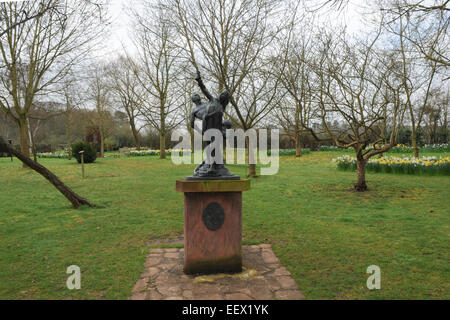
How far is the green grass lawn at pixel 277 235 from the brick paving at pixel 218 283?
143mm

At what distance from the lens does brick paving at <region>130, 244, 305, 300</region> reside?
3.22 meters

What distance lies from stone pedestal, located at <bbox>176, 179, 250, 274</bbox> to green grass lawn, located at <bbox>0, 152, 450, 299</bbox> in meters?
0.72

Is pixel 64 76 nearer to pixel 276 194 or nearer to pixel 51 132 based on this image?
pixel 276 194

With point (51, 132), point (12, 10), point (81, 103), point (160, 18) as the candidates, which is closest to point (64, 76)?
point (81, 103)

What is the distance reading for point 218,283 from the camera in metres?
3.53

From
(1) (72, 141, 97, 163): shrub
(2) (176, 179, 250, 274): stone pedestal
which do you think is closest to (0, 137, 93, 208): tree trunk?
(2) (176, 179, 250, 274): stone pedestal

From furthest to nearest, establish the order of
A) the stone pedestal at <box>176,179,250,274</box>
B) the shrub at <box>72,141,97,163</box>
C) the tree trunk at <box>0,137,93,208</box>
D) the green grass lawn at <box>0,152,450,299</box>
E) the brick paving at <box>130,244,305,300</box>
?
the shrub at <box>72,141,97,163</box>
the tree trunk at <box>0,137,93,208</box>
the stone pedestal at <box>176,179,250,274</box>
the green grass lawn at <box>0,152,450,299</box>
the brick paving at <box>130,244,305,300</box>

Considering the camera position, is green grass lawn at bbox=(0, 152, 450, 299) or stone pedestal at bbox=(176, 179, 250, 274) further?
stone pedestal at bbox=(176, 179, 250, 274)

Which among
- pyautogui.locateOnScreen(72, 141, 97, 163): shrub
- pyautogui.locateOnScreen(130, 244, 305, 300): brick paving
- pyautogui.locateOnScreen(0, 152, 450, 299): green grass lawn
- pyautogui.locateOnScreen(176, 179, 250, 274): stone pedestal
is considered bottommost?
pyautogui.locateOnScreen(130, 244, 305, 300): brick paving

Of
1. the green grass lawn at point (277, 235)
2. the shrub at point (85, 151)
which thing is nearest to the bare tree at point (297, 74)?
the green grass lawn at point (277, 235)

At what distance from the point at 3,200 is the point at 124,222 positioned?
4.55m

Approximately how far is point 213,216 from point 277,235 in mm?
2035

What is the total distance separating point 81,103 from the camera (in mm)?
16734

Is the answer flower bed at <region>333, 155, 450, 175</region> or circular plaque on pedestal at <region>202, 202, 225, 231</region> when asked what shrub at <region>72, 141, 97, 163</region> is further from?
circular plaque on pedestal at <region>202, 202, 225, 231</region>
